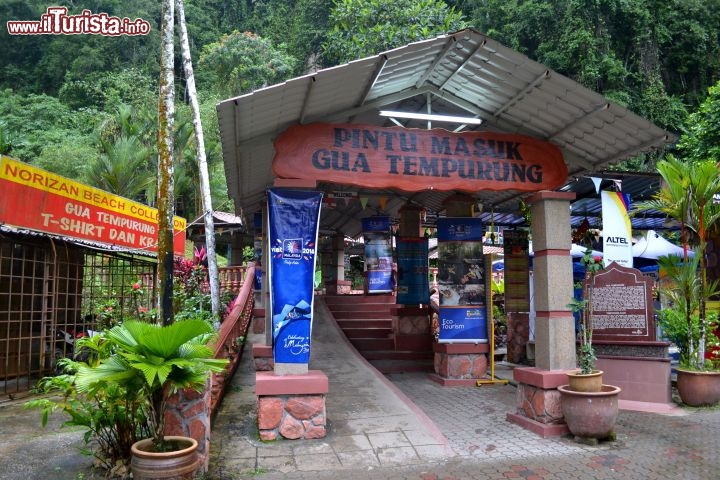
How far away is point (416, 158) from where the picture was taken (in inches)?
Result: 262

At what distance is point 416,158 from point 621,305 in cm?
407

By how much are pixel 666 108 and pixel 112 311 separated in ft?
74.5

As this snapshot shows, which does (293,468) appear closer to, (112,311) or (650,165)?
(112,311)

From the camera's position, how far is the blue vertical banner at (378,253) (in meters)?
14.5

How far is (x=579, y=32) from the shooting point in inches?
915

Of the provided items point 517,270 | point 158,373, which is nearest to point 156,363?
point 158,373

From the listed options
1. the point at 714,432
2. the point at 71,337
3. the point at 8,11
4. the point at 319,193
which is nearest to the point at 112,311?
the point at 71,337

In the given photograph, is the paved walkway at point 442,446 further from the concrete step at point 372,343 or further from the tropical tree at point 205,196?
the concrete step at point 372,343

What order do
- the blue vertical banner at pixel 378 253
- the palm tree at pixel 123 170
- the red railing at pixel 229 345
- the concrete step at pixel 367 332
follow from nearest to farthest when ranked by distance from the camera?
1. the red railing at pixel 229 345
2. the concrete step at pixel 367 332
3. the blue vertical banner at pixel 378 253
4. the palm tree at pixel 123 170

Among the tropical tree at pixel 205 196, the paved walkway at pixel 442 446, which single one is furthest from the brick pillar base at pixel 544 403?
the tropical tree at pixel 205 196

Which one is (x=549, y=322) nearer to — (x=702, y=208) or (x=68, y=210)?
(x=702, y=208)

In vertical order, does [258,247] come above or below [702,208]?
below

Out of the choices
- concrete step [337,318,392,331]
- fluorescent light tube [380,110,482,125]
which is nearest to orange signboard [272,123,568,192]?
fluorescent light tube [380,110,482,125]

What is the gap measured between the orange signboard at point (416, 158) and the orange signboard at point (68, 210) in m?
4.66
